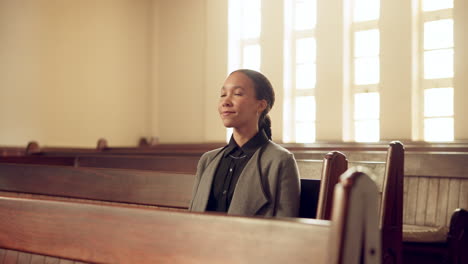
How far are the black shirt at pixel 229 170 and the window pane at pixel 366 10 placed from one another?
6.92 metres

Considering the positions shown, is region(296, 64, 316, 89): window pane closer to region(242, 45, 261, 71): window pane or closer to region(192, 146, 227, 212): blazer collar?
region(242, 45, 261, 71): window pane

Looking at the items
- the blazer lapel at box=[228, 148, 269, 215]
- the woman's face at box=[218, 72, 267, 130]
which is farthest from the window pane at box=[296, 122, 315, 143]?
the blazer lapel at box=[228, 148, 269, 215]

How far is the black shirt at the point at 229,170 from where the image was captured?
214 cm

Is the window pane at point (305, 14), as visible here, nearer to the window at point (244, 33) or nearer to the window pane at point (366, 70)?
the window at point (244, 33)

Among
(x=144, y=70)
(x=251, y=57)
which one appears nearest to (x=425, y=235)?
(x=251, y=57)

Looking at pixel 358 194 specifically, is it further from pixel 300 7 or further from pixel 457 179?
pixel 300 7

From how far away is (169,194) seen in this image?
2.78m

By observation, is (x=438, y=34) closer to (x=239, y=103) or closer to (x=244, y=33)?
(x=244, y=33)

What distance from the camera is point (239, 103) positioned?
2.22 m

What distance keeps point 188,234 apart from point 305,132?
820 centimetres

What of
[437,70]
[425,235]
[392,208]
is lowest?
[425,235]

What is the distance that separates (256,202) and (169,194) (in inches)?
35.6

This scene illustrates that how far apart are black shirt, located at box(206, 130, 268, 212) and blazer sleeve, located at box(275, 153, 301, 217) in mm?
200

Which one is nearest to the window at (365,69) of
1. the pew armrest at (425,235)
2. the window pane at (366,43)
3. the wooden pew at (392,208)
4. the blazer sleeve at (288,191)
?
the window pane at (366,43)
